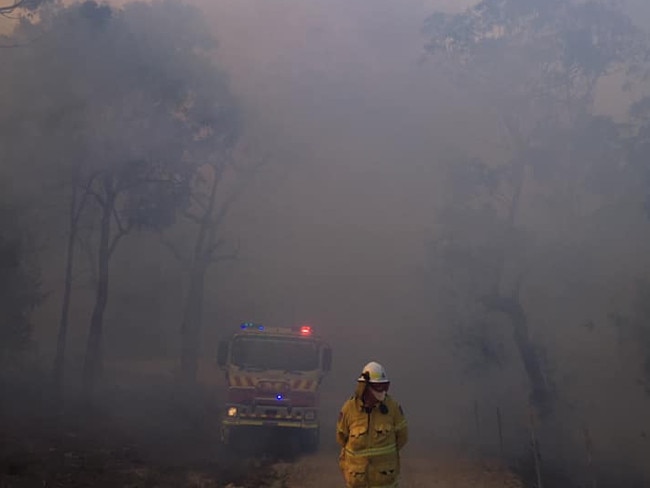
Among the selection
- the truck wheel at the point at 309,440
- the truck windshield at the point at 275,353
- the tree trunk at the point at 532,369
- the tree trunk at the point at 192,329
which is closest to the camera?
the truck wheel at the point at 309,440

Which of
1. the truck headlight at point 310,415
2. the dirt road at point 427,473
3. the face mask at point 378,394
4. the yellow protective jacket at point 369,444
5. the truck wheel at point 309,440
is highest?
the face mask at point 378,394

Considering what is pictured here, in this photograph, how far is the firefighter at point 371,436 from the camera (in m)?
4.77

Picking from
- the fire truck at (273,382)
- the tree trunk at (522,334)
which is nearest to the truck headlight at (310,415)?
the fire truck at (273,382)

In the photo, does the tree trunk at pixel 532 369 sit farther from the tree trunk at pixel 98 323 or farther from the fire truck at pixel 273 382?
the tree trunk at pixel 98 323

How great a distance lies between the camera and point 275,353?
1180 centimetres

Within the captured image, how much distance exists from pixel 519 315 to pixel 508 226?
2.42 m

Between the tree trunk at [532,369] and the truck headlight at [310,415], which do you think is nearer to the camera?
the truck headlight at [310,415]

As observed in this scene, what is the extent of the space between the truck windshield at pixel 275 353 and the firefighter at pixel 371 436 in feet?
22.5

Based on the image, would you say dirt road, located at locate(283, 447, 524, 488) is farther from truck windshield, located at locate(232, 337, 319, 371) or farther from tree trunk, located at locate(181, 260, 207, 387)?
tree trunk, located at locate(181, 260, 207, 387)

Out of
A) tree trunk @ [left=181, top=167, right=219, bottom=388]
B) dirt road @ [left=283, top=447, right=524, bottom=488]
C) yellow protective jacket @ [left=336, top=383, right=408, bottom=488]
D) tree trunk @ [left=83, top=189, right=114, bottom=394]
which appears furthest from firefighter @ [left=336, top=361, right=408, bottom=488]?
tree trunk @ [left=181, top=167, right=219, bottom=388]

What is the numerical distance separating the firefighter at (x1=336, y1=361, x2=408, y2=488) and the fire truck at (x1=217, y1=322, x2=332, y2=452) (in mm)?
6643

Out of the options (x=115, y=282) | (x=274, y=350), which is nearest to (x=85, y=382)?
(x=274, y=350)

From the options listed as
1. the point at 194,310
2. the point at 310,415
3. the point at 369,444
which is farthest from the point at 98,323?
the point at 369,444

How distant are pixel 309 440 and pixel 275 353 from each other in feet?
5.41
